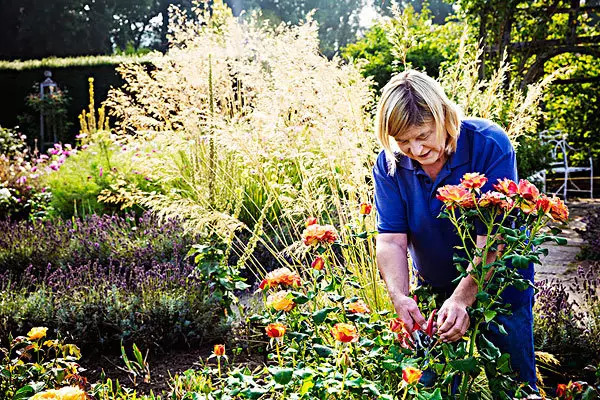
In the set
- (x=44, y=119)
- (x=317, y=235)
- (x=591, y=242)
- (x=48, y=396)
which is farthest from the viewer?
(x=44, y=119)

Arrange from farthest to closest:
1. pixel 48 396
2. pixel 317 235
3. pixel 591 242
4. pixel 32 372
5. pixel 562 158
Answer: pixel 562 158
pixel 591 242
pixel 32 372
pixel 317 235
pixel 48 396

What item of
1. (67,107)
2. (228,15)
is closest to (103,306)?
(228,15)

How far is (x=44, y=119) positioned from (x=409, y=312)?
39.1 feet

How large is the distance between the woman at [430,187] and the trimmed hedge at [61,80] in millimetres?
11623

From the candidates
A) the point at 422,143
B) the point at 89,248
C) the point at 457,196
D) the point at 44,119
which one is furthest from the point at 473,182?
the point at 44,119

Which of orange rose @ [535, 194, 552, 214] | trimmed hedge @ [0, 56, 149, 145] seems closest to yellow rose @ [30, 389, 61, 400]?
orange rose @ [535, 194, 552, 214]

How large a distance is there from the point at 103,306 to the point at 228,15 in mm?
3125

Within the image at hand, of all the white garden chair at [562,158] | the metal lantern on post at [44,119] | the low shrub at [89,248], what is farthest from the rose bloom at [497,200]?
the metal lantern on post at [44,119]

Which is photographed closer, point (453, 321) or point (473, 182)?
point (473, 182)

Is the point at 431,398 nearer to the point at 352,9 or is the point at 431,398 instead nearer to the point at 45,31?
the point at 45,31

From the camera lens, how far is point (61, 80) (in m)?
12.7

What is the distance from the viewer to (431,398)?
127 cm

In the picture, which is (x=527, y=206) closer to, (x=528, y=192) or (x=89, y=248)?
(x=528, y=192)

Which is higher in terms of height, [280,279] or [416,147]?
[416,147]
